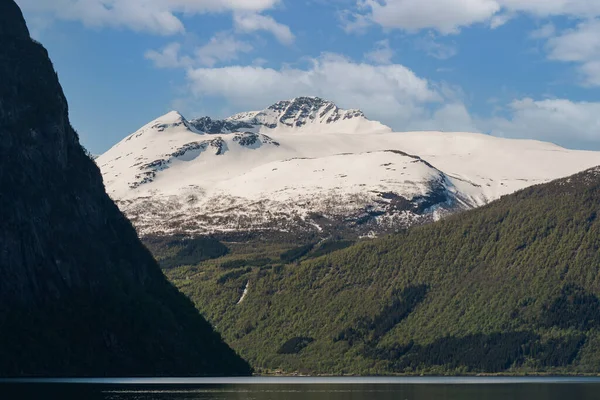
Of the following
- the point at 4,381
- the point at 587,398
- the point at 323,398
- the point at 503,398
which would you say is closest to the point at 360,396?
the point at 323,398

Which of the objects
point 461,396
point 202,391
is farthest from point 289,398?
point 461,396

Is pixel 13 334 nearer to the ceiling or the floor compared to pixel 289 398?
nearer to the ceiling

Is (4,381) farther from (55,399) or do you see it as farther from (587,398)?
(587,398)

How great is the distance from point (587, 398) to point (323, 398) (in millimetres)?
42562

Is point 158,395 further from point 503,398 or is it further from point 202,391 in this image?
point 503,398

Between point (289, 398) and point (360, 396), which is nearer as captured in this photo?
point (289, 398)

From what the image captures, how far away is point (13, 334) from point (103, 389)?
2303 centimetres

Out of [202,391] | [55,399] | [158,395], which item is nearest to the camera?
[55,399]

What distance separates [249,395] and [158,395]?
1470cm

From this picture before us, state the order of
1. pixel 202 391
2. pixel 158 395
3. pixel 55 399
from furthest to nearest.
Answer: pixel 202 391
pixel 158 395
pixel 55 399

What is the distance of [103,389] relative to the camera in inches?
7352

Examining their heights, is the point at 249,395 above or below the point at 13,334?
below

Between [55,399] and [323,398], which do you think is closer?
[55,399]

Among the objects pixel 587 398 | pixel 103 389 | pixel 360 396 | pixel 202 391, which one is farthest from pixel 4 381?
pixel 587 398
